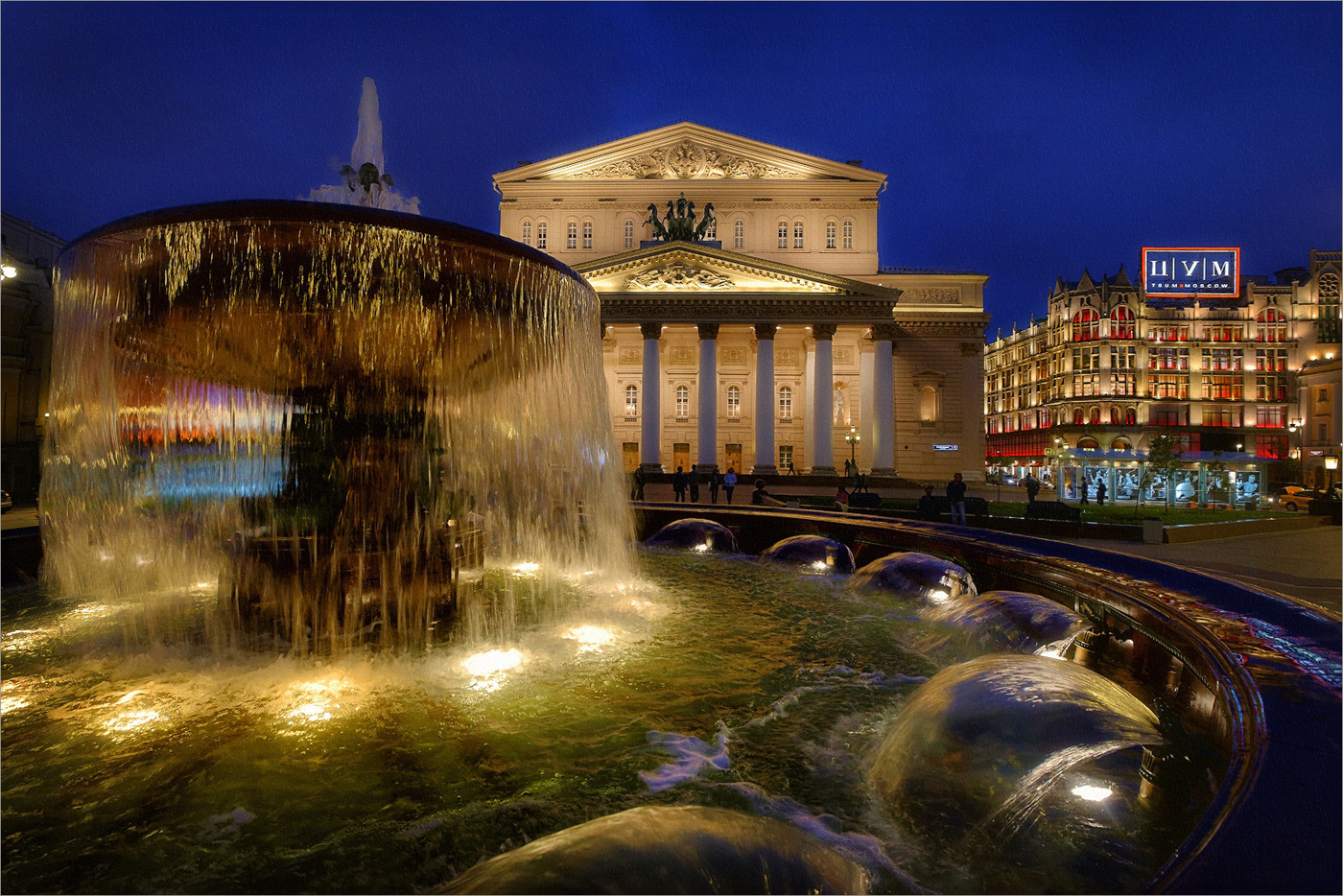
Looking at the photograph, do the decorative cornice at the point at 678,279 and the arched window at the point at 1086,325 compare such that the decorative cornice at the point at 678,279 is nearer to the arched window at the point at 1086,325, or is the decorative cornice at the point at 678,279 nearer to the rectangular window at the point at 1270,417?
the arched window at the point at 1086,325

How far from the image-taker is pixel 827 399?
103ft

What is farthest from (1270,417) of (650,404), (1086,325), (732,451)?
(650,404)

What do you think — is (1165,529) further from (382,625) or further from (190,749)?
(190,749)

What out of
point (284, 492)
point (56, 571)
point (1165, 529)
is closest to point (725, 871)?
point (284, 492)

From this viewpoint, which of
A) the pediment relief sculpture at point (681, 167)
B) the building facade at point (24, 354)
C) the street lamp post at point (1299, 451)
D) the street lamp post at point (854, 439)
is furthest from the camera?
the street lamp post at point (1299, 451)

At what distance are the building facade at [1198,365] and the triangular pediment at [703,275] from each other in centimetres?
3002

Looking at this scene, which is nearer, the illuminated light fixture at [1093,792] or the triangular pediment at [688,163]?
the illuminated light fixture at [1093,792]

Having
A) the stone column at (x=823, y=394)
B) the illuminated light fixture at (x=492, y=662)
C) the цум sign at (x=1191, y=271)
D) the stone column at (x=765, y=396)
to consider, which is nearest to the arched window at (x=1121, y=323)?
the цум sign at (x=1191, y=271)

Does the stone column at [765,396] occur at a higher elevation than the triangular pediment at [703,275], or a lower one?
lower

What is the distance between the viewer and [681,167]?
1468 inches

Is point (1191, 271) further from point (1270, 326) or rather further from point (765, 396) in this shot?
point (765, 396)

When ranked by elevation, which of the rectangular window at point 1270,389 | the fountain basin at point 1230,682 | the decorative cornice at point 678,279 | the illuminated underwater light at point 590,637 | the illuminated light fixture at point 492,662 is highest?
the decorative cornice at point 678,279

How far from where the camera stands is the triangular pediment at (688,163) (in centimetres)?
3703

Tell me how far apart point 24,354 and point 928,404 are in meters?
39.6
